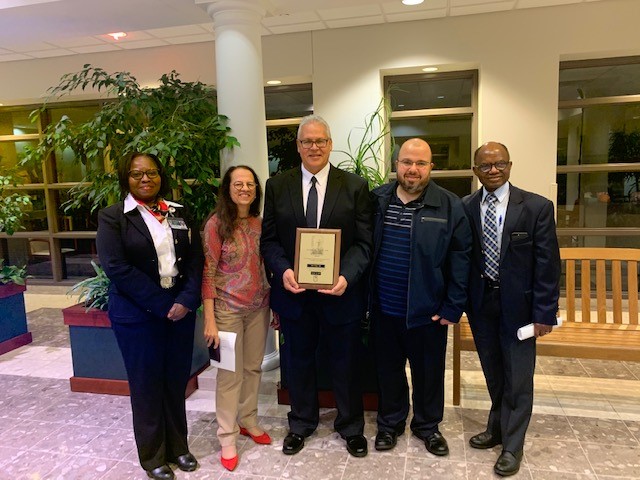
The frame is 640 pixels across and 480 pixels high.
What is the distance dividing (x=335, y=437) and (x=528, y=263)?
53.6 inches

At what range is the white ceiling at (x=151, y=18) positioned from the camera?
3312 mm

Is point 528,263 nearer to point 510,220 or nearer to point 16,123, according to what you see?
point 510,220

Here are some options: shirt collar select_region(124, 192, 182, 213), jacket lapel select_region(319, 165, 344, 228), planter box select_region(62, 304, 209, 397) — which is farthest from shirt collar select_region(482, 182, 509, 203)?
planter box select_region(62, 304, 209, 397)

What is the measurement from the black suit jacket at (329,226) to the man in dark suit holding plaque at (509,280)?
52cm

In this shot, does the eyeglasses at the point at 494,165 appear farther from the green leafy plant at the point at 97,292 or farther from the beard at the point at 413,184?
the green leafy plant at the point at 97,292

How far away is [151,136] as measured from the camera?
286 cm

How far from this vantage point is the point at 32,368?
363 centimetres

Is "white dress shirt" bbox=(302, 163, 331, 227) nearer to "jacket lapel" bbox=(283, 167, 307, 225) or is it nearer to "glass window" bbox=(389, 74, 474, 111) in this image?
"jacket lapel" bbox=(283, 167, 307, 225)

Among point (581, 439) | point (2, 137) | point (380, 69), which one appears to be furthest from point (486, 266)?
point (2, 137)

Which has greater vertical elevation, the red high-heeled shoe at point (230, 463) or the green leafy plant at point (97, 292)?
the green leafy plant at point (97, 292)

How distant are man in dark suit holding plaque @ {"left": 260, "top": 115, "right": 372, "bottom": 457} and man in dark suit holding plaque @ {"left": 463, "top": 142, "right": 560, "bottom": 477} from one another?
0.54 m

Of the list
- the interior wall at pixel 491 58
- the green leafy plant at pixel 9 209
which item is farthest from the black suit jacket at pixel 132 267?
the interior wall at pixel 491 58

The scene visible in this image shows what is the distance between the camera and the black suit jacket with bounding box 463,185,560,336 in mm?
2055

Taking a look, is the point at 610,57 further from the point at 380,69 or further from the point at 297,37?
the point at 297,37
